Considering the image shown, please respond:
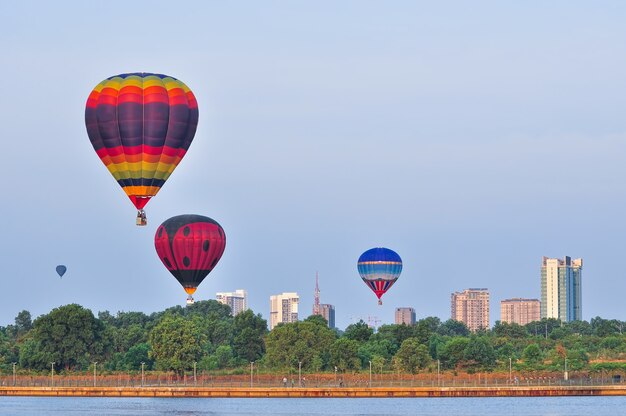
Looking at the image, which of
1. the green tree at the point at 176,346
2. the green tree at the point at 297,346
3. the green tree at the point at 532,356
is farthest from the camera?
the green tree at the point at 532,356

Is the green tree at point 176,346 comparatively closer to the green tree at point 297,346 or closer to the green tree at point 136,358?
the green tree at point 136,358

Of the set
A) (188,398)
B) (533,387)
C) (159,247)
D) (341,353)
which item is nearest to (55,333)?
(188,398)

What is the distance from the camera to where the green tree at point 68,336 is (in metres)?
167

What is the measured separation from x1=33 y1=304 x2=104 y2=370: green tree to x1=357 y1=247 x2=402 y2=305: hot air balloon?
35223 mm

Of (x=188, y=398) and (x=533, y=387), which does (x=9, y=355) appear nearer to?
(x=188, y=398)

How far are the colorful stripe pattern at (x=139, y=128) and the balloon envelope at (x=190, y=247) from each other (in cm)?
2314

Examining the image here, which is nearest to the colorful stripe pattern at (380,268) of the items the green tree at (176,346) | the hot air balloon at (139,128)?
the green tree at (176,346)

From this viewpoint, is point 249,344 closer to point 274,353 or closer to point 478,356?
point 274,353

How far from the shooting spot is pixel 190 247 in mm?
122438

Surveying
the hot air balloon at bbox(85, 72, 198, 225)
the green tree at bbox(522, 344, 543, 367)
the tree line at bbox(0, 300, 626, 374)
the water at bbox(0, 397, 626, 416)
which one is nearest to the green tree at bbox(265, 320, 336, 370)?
the tree line at bbox(0, 300, 626, 374)

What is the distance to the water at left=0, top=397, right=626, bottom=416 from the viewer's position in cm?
13375

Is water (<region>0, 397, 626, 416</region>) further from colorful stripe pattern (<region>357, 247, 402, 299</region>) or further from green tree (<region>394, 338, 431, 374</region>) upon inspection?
colorful stripe pattern (<region>357, 247, 402, 299</region>)

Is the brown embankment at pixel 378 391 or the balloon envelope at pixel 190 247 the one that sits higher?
the balloon envelope at pixel 190 247

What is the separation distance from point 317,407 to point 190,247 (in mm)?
31665
